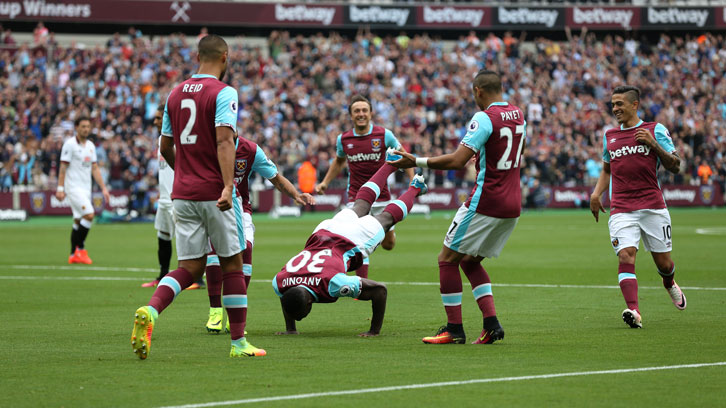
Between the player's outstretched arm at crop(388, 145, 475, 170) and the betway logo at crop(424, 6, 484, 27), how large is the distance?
141 feet

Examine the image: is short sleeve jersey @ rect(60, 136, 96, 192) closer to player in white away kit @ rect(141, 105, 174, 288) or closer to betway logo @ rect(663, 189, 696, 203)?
player in white away kit @ rect(141, 105, 174, 288)

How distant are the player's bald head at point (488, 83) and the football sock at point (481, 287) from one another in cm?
163

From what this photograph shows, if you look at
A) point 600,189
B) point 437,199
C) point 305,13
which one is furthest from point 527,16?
point 600,189

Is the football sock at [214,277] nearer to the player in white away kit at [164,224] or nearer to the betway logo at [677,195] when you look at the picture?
the player in white away kit at [164,224]

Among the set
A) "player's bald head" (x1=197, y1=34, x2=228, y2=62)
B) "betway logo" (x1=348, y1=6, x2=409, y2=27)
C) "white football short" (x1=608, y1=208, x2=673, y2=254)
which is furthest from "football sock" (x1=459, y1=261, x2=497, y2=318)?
"betway logo" (x1=348, y1=6, x2=409, y2=27)

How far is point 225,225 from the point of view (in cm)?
795

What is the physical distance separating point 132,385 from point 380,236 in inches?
164

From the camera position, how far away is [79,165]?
63.1 feet

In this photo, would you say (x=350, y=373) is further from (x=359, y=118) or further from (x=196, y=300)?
(x=359, y=118)

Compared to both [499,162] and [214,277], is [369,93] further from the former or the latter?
[499,162]

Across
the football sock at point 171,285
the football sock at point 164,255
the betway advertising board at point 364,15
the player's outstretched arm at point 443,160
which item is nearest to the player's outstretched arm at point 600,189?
the player's outstretched arm at point 443,160

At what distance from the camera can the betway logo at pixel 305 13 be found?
48.7m

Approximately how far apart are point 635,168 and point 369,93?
34.3m

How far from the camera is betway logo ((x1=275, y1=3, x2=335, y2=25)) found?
48.7 m
